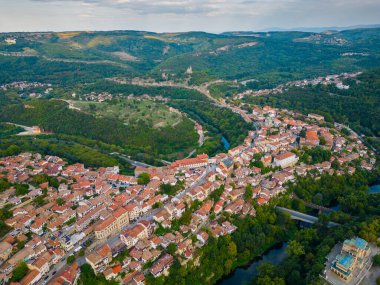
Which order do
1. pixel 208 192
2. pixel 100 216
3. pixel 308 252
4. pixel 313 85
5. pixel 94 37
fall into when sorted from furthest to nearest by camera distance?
pixel 94 37 → pixel 313 85 → pixel 208 192 → pixel 100 216 → pixel 308 252

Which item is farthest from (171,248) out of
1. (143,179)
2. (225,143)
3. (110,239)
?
(225,143)

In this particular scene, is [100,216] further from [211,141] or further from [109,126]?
[109,126]

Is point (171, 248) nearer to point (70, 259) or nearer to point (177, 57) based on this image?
point (70, 259)

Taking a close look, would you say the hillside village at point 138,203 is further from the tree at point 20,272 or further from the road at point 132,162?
the road at point 132,162

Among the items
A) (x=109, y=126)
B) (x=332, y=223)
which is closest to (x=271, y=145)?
(x=332, y=223)

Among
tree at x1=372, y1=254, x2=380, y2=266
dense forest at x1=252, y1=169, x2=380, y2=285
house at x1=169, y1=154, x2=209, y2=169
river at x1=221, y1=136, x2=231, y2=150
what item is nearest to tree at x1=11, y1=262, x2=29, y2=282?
dense forest at x1=252, y1=169, x2=380, y2=285

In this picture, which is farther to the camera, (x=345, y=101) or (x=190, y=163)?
(x=345, y=101)
